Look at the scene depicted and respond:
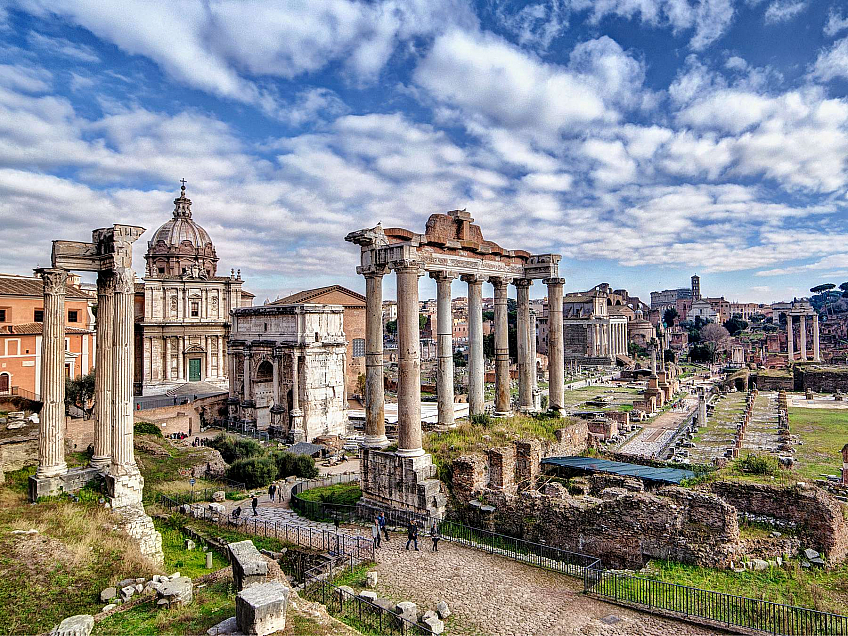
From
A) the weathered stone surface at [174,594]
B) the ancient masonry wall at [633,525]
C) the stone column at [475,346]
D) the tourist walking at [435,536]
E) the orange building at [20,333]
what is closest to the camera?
the weathered stone surface at [174,594]

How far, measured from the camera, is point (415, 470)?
47.2ft

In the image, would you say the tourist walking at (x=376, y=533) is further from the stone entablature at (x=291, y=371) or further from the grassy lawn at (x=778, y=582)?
the stone entablature at (x=291, y=371)

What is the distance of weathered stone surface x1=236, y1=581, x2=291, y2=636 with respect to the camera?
23.4ft

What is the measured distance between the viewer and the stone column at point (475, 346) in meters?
19.1

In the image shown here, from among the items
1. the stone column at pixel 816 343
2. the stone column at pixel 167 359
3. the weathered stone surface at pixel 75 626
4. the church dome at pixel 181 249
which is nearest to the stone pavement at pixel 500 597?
the weathered stone surface at pixel 75 626

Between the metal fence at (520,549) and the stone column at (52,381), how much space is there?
34.3ft

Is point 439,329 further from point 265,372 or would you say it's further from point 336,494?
point 265,372

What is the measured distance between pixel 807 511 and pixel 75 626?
13836mm

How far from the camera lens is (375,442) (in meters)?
15.7

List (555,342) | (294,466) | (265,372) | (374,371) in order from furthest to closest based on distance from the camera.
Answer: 1. (265,372)
2. (294,466)
3. (555,342)
4. (374,371)

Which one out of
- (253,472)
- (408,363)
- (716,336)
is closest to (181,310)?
(253,472)

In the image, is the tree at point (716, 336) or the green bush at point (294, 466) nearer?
the green bush at point (294, 466)

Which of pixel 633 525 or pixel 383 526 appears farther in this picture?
pixel 383 526

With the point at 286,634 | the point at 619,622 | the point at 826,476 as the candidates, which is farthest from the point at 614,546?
the point at 826,476
